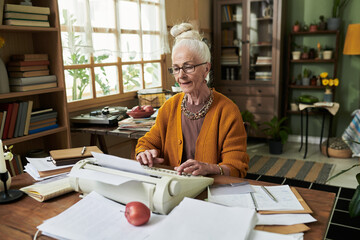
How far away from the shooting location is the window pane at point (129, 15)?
3.35 metres

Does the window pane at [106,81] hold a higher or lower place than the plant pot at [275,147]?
higher

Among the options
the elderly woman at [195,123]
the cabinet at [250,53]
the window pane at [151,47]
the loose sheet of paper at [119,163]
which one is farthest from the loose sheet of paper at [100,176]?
the cabinet at [250,53]

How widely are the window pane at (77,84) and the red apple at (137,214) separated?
7.31 feet

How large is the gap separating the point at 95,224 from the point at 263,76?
416 centimetres

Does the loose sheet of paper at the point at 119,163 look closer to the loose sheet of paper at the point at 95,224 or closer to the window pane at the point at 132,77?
the loose sheet of paper at the point at 95,224

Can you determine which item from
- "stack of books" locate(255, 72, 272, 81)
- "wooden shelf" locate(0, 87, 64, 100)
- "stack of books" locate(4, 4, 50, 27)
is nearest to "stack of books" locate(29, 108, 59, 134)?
"wooden shelf" locate(0, 87, 64, 100)

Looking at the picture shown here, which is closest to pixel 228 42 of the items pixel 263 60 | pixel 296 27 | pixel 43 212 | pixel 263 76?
pixel 263 60

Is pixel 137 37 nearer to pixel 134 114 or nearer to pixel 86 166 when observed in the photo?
pixel 134 114

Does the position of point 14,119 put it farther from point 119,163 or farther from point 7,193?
point 119,163

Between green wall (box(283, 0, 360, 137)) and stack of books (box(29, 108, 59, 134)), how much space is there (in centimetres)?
362

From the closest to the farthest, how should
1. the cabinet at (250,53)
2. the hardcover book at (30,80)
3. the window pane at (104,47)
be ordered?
the hardcover book at (30,80) < the window pane at (104,47) < the cabinet at (250,53)

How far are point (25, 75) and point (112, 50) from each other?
1.15 meters

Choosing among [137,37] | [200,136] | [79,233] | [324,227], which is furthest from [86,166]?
[137,37]

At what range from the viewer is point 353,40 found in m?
4.16
